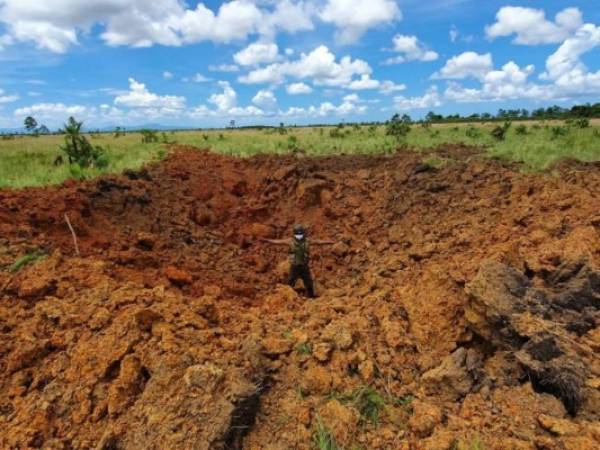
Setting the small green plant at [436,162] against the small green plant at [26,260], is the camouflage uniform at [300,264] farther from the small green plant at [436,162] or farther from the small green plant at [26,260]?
the small green plant at [436,162]

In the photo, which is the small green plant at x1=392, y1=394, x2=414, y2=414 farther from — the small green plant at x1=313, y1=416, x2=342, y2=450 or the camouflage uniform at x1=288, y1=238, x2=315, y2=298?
the camouflage uniform at x1=288, y1=238, x2=315, y2=298

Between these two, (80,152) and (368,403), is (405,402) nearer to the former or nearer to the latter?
(368,403)

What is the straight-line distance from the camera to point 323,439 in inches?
112

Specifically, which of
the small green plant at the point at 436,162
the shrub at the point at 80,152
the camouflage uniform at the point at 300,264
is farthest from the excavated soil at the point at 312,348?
the shrub at the point at 80,152

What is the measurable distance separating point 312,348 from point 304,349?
0.07 metres

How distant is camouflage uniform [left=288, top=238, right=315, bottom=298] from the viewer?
6734mm

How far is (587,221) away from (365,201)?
495 cm

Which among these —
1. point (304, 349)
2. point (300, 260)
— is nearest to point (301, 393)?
point (304, 349)

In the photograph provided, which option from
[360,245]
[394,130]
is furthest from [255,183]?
[394,130]

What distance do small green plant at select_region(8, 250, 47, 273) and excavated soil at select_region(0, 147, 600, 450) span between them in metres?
0.08

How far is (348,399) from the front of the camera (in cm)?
320

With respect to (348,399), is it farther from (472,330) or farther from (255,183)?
(255,183)

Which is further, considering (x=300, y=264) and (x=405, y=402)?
(x=300, y=264)

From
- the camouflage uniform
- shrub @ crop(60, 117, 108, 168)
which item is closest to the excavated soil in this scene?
the camouflage uniform
